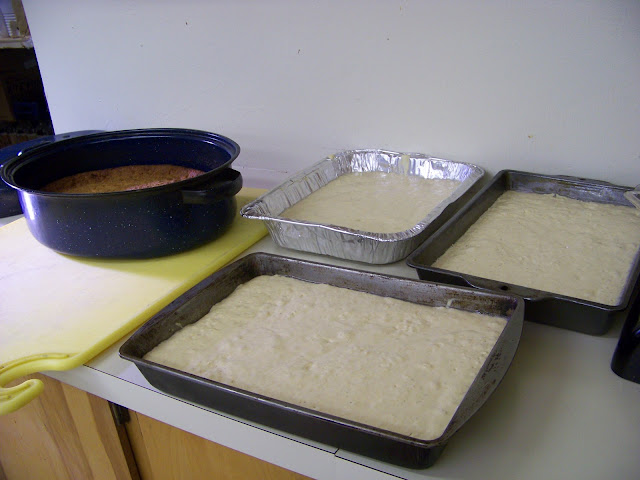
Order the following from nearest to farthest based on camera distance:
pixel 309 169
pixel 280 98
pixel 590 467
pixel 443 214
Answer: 1. pixel 590 467
2. pixel 443 214
3. pixel 309 169
4. pixel 280 98

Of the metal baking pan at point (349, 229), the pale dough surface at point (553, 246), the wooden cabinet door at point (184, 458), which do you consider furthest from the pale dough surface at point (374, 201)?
the wooden cabinet door at point (184, 458)

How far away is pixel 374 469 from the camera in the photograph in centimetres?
60

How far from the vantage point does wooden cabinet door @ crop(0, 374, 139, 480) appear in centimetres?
89

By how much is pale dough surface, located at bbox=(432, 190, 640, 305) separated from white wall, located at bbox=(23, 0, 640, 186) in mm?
109

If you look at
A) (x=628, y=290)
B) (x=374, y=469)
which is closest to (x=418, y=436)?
(x=374, y=469)

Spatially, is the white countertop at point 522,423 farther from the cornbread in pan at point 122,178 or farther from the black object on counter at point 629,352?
the cornbread in pan at point 122,178

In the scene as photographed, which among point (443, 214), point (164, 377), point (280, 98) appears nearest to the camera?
point (164, 377)

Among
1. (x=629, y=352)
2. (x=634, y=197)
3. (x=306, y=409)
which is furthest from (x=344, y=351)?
(x=634, y=197)

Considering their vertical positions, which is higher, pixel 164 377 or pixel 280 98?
pixel 280 98

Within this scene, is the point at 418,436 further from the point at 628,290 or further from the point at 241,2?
the point at 241,2

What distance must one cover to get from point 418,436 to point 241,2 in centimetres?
115

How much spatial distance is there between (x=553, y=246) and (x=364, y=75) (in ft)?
1.98

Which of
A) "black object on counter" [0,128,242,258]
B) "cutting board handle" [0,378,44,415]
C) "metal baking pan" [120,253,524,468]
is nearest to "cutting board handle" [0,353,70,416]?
"cutting board handle" [0,378,44,415]

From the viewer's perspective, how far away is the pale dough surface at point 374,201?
111cm
